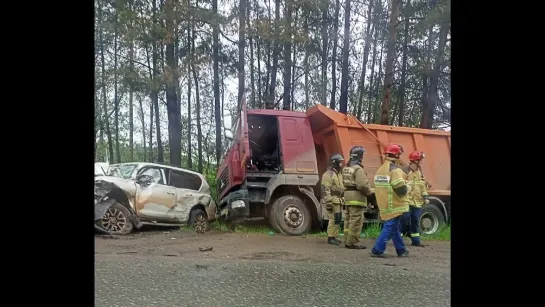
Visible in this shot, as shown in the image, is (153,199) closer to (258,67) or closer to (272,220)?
(272,220)

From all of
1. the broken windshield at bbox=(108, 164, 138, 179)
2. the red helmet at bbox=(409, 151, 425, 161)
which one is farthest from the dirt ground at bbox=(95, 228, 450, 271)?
the red helmet at bbox=(409, 151, 425, 161)

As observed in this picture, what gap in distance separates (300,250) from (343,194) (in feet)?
1.06

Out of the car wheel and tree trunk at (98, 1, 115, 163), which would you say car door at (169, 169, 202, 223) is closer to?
the car wheel

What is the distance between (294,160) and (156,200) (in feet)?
2.03

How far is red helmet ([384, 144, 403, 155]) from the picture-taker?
1.80 m

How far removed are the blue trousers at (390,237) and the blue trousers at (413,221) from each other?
0.04 metres

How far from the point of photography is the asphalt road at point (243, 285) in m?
1.45

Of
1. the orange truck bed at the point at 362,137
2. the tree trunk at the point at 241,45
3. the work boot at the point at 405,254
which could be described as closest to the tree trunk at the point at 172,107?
the tree trunk at the point at 241,45

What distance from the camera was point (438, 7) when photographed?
1499mm

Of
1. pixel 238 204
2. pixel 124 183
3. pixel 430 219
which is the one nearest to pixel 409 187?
pixel 430 219

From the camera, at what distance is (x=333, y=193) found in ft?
6.11
